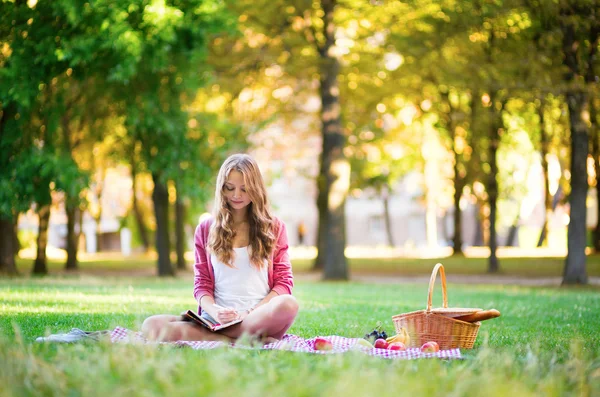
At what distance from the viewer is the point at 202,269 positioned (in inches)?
293

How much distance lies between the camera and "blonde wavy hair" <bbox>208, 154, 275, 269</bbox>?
725 cm

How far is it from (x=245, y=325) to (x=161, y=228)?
1726cm

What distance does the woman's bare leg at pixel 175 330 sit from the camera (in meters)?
6.89

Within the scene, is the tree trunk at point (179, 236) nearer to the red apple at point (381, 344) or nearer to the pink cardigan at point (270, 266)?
the pink cardigan at point (270, 266)

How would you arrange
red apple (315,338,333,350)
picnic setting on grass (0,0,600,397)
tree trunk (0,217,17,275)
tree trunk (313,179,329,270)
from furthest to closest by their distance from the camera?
tree trunk (313,179,329,270) → tree trunk (0,217,17,275) → red apple (315,338,333,350) → picnic setting on grass (0,0,600,397)

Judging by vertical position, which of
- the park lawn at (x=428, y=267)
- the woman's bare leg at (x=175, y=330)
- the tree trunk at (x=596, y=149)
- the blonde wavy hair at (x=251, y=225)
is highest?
the tree trunk at (x=596, y=149)

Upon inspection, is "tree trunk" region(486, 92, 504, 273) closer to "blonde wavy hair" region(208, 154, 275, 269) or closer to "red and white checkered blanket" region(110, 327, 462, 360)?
"blonde wavy hair" region(208, 154, 275, 269)

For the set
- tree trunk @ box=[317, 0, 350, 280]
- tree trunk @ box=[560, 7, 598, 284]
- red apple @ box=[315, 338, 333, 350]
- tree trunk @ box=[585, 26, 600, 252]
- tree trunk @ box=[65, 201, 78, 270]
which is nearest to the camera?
red apple @ box=[315, 338, 333, 350]

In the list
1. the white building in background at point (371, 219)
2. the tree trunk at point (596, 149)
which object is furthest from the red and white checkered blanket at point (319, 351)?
the white building in background at point (371, 219)

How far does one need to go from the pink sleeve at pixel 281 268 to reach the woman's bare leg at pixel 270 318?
1.63 ft


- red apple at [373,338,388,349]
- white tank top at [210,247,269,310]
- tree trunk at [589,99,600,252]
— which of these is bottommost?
red apple at [373,338,388,349]

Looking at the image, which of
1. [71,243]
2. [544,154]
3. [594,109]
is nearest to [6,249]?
[71,243]

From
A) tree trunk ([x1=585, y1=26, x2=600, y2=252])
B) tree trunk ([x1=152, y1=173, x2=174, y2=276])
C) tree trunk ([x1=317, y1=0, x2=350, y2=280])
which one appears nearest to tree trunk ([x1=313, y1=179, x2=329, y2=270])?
tree trunk ([x1=317, y1=0, x2=350, y2=280])

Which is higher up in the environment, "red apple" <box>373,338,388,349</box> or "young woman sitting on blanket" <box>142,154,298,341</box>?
"young woman sitting on blanket" <box>142,154,298,341</box>
